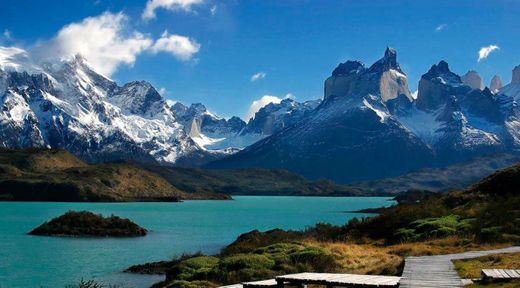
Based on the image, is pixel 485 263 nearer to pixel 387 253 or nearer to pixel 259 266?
pixel 387 253

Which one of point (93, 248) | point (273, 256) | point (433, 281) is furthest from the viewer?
point (93, 248)

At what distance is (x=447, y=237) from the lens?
4262 centimetres

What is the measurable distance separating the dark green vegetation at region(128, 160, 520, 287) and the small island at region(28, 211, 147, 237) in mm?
47913

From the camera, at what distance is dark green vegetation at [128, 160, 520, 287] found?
33.1 meters

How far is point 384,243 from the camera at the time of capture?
46.4 meters

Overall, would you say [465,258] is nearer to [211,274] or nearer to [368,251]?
[368,251]

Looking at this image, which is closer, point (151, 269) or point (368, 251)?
point (368, 251)

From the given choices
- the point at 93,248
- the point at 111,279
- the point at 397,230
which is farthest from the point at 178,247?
the point at 397,230

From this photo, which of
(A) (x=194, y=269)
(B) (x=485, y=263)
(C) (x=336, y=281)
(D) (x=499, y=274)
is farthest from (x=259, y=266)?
(D) (x=499, y=274)

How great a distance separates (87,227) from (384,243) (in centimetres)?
7190

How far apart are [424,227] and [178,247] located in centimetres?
4155

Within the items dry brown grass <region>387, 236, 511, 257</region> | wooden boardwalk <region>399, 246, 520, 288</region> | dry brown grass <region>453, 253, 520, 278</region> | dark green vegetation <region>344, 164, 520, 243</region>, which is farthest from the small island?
wooden boardwalk <region>399, 246, 520, 288</region>

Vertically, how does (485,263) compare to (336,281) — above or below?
below

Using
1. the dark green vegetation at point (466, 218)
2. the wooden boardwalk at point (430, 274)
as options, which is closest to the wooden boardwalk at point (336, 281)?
the wooden boardwalk at point (430, 274)
